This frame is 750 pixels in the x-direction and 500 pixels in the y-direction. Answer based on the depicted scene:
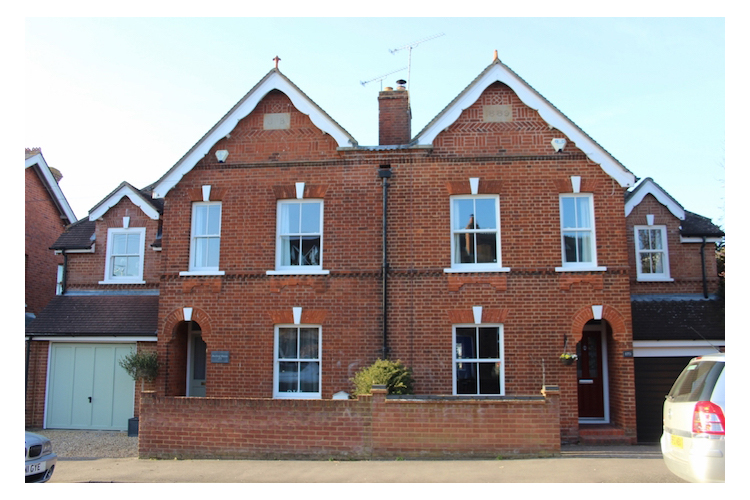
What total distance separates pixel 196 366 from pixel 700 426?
11.4 meters

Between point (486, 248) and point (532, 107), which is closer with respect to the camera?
point (486, 248)

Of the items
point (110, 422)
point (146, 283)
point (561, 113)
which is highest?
point (561, 113)

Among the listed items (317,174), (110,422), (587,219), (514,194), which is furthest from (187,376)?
(587,219)

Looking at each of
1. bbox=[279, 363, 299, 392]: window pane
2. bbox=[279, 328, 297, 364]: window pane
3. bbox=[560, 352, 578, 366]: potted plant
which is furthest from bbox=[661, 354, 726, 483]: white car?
bbox=[279, 328, 297, 364]: window pane

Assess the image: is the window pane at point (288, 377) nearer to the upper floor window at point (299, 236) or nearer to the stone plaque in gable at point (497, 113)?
the upper floor window at point (299, 236)

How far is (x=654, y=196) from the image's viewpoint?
15.6 meters

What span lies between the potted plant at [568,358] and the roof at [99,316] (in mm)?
9589

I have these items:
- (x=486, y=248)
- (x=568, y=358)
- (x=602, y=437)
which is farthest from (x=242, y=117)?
(x=602, y=437)

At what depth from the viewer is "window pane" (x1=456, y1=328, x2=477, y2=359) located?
42.4ft

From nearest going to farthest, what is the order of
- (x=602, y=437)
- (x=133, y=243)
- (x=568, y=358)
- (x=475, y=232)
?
(x=568, y=358)
(x=602, y=437)
(x=475, y=232)
(x=133, y=243)

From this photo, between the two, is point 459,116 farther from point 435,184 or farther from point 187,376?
point 187,376

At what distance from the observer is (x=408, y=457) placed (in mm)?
10305

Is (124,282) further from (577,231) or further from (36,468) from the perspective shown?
(577,231)

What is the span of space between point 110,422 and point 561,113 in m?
13.1
